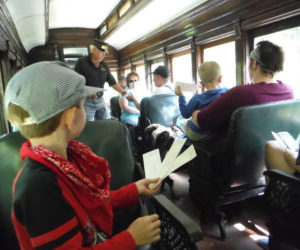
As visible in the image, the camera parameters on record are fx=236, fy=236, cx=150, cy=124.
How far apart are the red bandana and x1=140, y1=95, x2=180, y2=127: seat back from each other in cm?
201

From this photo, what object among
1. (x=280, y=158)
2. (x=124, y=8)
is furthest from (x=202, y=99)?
(x=124, y=8)

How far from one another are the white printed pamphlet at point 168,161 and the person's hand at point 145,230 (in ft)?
0.55

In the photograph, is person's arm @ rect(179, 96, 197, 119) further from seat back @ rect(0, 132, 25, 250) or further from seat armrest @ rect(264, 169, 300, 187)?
seat back @ rect(0, 132, 25, 250)

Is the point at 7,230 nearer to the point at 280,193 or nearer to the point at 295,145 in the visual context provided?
the point at 280,193

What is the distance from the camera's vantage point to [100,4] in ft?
17.5

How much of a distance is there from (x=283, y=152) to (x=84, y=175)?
112 centimetres

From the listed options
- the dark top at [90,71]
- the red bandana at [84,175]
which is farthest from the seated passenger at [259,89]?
the dark top at [90,71]

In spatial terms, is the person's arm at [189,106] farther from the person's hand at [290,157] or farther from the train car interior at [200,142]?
the person's hand at [290,157]

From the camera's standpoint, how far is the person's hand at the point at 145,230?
0.80 meters

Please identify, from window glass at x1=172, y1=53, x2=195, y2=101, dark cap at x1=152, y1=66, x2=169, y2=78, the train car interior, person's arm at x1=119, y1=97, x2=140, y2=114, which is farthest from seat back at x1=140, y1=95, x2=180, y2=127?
window glass at x1=172, y1=53, x2=195, y2=101

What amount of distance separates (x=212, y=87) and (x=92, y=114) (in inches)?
68.6

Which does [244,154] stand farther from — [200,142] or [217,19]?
[217,19]

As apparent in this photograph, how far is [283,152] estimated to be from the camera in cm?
136

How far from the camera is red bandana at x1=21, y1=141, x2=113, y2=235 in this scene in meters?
0.71
